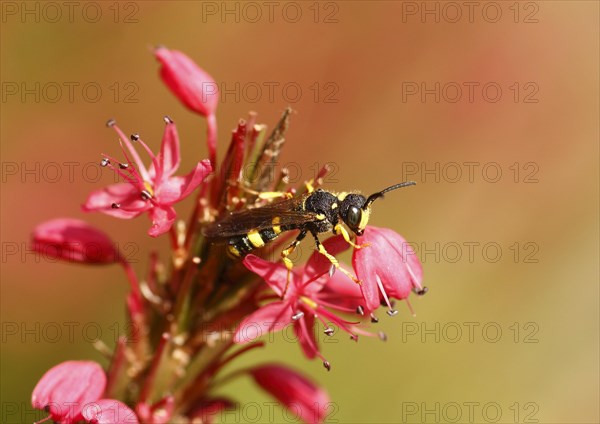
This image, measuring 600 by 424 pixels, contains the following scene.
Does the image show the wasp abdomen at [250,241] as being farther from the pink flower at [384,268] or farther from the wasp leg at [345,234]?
the pink flower at [384,268]

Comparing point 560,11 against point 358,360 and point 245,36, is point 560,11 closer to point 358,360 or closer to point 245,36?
point 245,36

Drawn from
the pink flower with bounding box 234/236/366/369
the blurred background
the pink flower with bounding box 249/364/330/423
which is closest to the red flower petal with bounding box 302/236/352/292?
the pink flower with bounding box 234/236/366/369

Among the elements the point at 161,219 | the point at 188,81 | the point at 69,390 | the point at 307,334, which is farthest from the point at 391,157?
the point at 69,390

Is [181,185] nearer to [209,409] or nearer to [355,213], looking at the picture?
[355,213]

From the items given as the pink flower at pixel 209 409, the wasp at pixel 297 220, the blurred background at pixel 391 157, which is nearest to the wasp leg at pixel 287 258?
the wasp at pixel 297 220

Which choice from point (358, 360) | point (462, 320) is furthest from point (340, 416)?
point (462, 320)
